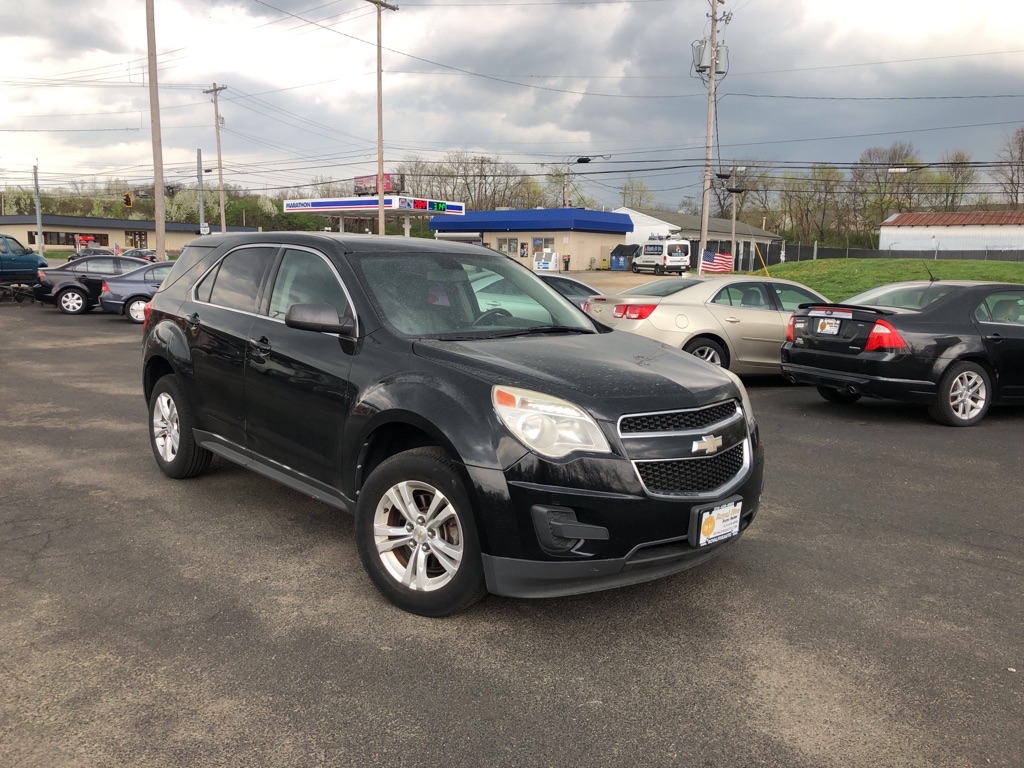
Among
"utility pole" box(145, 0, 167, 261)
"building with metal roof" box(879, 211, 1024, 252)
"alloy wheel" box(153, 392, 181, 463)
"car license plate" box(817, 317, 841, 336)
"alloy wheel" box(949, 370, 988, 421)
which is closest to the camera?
"alloy wheel" box(153, 392, 181, 463)

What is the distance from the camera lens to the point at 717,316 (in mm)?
10305

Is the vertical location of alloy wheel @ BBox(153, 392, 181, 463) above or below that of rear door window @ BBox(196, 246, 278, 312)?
below

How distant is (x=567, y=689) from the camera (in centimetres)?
309

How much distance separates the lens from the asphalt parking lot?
8.96ft

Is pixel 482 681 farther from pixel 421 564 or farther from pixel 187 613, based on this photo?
pixel 187 613

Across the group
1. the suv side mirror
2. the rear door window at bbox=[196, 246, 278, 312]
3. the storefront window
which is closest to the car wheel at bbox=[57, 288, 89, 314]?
the rear door window at bbox=[196, 246, 278, 312]

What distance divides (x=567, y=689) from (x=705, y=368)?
1.87 m

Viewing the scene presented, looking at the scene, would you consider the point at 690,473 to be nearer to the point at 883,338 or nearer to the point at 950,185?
the point at 883,338

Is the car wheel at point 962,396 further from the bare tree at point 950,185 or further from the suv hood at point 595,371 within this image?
the bare tree at point 950,185

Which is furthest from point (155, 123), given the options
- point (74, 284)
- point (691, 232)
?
point (691, 232)

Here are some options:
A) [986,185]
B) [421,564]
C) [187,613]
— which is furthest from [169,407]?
[986,185]

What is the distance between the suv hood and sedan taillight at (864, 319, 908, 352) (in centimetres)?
464

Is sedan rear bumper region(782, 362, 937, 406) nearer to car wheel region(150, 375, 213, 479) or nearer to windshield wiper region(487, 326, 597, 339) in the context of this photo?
windshield wiper region(487, 326, 597, 339)

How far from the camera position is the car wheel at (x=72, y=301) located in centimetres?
2141
